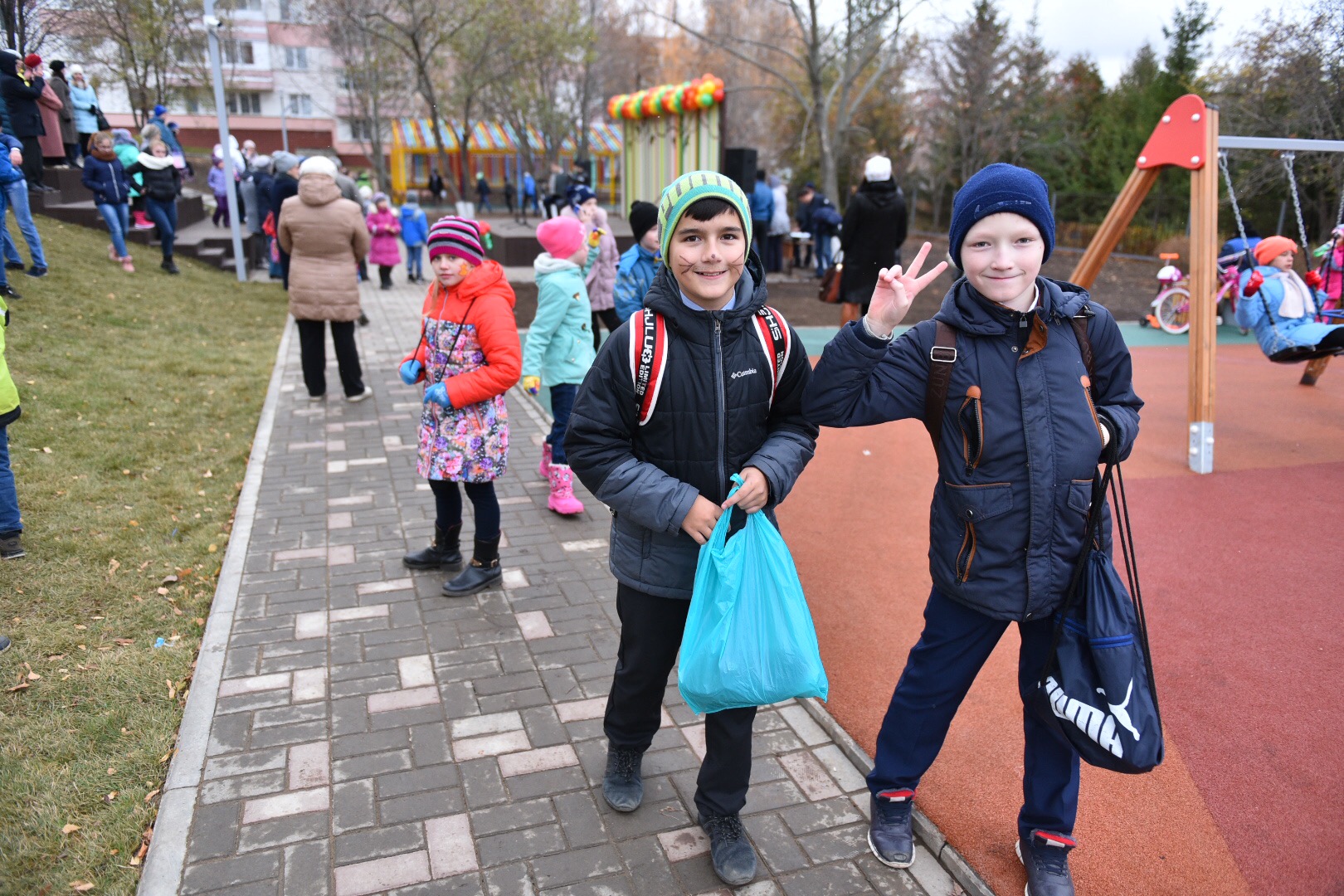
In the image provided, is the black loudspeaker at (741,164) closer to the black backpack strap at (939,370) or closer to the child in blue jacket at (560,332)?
the child in blue jacket at (560,332)

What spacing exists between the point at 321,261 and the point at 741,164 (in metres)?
6.63

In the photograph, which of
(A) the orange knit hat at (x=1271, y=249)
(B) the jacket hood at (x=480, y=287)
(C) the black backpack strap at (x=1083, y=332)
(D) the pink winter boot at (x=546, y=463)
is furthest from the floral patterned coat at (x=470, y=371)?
(A) the orange knit hat at (x=1271, y=249)

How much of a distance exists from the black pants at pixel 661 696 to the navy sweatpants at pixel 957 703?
1.55 feet

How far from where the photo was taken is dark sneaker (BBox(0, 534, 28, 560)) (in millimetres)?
4684

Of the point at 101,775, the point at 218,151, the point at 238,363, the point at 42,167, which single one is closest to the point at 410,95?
the point at 218,151

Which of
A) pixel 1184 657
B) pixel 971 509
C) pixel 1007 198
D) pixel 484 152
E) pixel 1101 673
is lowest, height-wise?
pixel 1184 657

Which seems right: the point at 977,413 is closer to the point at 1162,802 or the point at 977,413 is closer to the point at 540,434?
the point at 1162,802

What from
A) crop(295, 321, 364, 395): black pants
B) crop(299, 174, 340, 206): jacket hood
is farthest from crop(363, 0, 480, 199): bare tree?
crop(295, 321, 364, 395): black pants

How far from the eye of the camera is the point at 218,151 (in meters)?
19.6

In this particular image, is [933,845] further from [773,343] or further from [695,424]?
[773,343]

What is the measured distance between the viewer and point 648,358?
2520mm

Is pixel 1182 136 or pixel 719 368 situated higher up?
pixel 1182 136

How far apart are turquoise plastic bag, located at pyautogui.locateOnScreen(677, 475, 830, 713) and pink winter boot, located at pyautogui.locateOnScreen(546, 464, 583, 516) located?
3256 millimetres

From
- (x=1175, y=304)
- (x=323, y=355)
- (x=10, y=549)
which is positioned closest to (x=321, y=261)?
(x=323, y=355)
